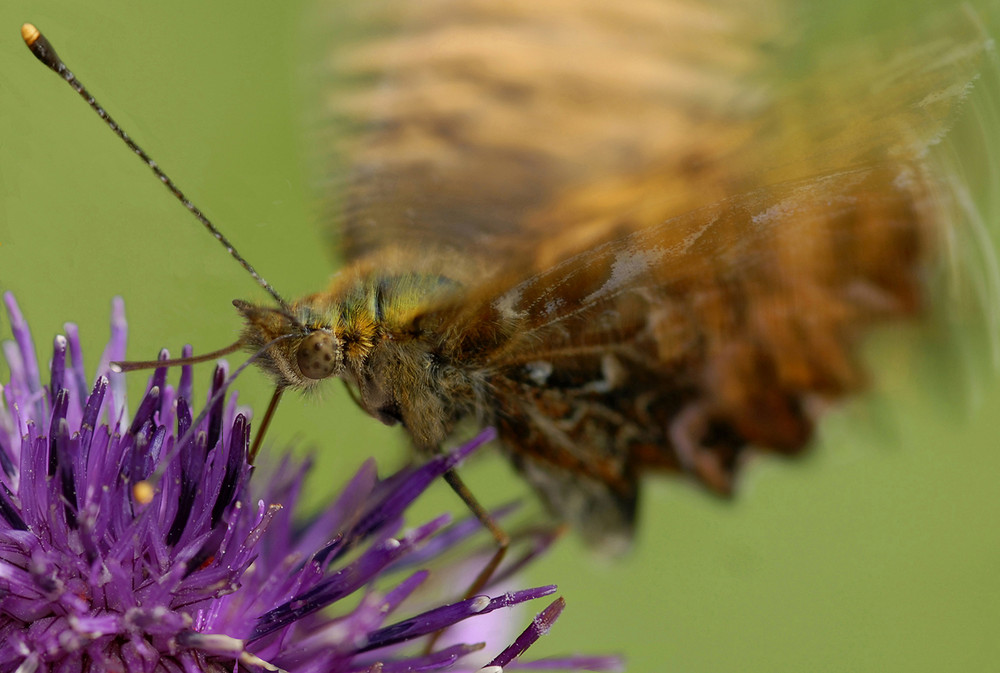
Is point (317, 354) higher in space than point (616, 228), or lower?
higher

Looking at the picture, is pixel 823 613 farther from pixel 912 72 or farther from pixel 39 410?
pixel 39 410

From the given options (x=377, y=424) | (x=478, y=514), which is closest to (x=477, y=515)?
(x=478, y=514)

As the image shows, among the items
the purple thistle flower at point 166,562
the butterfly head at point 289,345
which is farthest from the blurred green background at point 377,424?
the purple thistle flower at point 166,562

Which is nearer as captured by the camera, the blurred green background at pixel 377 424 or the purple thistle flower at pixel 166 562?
the purple thistle flower at pixel 166 562

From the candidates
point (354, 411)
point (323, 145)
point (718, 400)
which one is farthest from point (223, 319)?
point (718, 400)

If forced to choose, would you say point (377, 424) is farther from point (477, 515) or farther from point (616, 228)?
point (616, 228)

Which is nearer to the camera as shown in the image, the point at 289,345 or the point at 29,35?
the point at 29,35

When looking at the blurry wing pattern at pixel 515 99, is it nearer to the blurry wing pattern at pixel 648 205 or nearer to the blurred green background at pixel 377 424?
the blurry wing pattern at pixel 648 205
